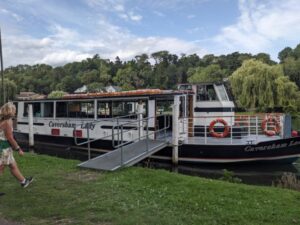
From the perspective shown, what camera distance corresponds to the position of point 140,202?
234 inches

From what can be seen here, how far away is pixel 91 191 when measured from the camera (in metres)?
6.71

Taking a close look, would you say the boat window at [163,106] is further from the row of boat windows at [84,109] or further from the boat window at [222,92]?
the boat window at [222,92]

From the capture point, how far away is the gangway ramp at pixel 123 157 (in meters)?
9.63

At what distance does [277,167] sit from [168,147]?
15.0ft

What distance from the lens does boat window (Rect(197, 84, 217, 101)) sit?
1631cm

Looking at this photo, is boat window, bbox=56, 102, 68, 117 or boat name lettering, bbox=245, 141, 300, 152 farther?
boat window, bbox=56, 102, 68, 117

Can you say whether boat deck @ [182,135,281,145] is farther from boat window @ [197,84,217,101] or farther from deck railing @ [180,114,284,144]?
boat window @ [197,84,217,101]

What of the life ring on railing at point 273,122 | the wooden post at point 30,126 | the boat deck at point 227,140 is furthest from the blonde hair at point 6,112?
the wooden post at point 30,126

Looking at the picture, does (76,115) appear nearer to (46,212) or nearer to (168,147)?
(168,147)

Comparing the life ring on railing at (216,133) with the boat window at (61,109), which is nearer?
the life ring on railing at (216,133)

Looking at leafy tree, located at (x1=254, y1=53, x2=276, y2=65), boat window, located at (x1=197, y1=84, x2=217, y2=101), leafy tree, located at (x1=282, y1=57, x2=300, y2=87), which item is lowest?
boat window, located at (x1=197, y1=84, x2=217, y2=101)

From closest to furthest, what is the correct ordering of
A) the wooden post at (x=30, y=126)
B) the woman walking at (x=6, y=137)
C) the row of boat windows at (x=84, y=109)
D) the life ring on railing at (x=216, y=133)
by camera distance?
the woman walking at (x=6, y=137) < the life ring on railing at (x=216, y=133) < the row of boat windows at (x=84, y=109) < the wooden post at (x=30, y=126)

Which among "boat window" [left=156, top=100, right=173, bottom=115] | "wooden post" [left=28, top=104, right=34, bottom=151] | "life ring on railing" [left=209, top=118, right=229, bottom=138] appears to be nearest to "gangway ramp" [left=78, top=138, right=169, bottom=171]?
"life ring on railing" [left=209, top=118, right=229, bottom=138]

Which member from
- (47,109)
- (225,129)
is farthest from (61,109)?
(225,129)
